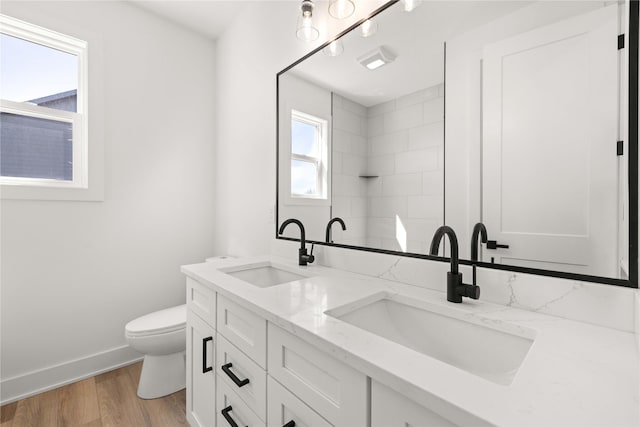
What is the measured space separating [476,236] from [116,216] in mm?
2291

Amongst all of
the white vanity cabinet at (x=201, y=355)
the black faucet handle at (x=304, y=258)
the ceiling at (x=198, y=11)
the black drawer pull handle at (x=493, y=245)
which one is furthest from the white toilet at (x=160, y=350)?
the ceiling at (x=198, y=11)

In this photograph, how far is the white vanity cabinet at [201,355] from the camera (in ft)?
3.90

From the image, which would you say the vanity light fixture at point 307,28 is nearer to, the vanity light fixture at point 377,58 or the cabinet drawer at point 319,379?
the vanity light fixture at point 377,58

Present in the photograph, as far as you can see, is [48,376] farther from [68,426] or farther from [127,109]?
[127,109]

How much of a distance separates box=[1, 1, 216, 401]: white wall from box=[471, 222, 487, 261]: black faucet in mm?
1362

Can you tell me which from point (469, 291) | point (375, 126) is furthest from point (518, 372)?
point (375, 126)

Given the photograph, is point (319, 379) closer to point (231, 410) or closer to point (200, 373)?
point (231, 410)

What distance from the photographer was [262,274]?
1.54m

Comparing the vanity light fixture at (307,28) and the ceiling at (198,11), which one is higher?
the ceiling at (198,11)

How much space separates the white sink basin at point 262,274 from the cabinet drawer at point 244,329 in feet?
1.06

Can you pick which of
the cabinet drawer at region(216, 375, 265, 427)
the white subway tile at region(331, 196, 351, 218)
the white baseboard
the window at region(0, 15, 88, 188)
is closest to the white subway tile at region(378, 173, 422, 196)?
the white subway tile at region(331, 196, 351, 218)

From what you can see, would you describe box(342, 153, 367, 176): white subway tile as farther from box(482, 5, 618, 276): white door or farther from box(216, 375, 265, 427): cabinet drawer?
box(216, 375, 265, 427): cabinet drawer

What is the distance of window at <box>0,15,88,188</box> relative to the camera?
177 cm

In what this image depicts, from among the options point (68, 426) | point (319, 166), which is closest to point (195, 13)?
point (319, 166)
